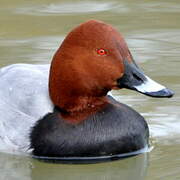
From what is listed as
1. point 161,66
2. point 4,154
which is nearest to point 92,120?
point 4,154

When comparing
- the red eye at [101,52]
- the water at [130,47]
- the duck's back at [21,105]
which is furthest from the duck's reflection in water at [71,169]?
the red eye at [101,52]

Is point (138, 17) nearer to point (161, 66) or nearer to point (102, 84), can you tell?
point (161, 66)

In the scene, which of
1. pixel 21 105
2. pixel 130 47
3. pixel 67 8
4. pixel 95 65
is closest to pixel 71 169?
pixel 21 105

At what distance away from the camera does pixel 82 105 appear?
549cm

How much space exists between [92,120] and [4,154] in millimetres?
726

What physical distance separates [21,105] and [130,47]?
2.36 metres

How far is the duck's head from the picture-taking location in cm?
527

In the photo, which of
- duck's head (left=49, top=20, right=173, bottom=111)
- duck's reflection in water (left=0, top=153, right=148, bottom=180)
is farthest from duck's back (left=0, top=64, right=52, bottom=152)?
duck's head (left=49, top=20, right=173, bottom=111)

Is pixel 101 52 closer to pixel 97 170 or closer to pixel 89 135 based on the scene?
pixel 89 135

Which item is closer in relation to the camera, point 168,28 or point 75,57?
point 75,57

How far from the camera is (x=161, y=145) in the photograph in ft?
18.7

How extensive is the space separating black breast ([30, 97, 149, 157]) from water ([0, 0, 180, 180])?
4.2 inches

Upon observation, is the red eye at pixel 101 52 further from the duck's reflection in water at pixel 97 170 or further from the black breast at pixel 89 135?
the duck's reflection in water at pixel 97 170

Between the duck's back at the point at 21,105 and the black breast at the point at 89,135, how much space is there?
8cm
